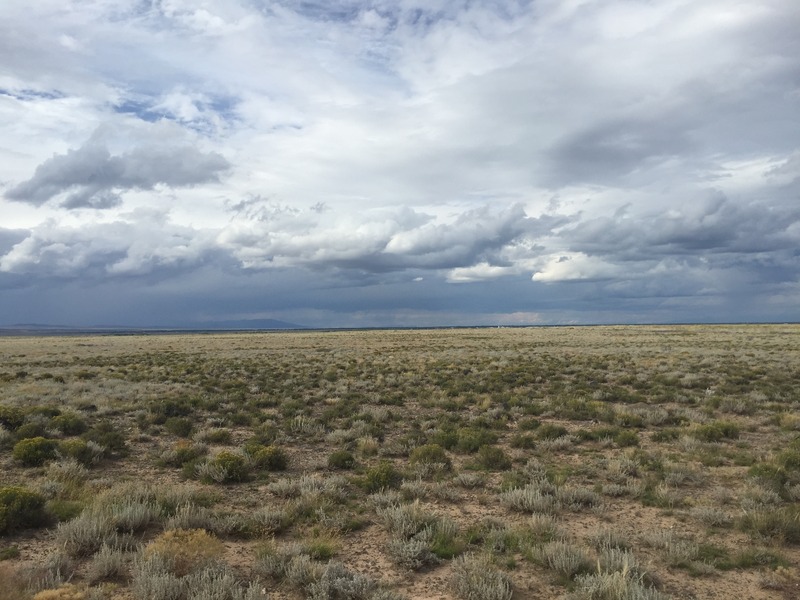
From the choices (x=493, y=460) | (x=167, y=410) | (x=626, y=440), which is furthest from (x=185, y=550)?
(x=167, y=410)

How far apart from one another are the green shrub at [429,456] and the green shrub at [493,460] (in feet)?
2.35

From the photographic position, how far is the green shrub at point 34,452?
10898 millimetres

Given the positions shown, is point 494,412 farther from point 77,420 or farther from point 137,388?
point 137,388

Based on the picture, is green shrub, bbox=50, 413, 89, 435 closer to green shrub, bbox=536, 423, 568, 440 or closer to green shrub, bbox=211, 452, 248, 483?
green shrub, bbox=211, 452, 248, 483

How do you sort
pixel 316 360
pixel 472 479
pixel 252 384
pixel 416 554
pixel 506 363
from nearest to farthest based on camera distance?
pixel 416 554, pixel 472 479, pixel 252 384, pixel 506 363, pixel 316 360

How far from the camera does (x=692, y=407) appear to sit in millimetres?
18703

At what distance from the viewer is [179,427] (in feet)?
49.2

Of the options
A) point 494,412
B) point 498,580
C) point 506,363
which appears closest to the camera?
point 498,580

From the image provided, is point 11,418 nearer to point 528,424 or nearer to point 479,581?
point 479,581

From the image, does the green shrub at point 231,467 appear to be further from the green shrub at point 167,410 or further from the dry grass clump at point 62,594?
the green shrub at point 167,410

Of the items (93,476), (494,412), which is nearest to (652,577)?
(93,476)

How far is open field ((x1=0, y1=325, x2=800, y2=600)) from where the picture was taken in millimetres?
6039

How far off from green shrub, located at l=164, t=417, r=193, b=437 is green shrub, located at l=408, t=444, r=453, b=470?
692cm

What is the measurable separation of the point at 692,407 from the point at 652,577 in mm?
14670
